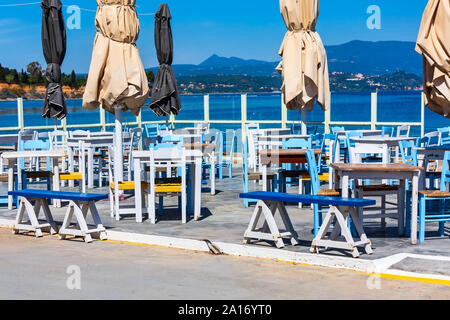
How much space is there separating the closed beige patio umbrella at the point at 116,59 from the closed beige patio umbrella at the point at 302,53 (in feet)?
7.61

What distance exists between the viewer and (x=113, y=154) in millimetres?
10484

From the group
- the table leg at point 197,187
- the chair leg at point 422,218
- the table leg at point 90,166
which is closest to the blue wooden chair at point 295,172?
the table leg at point 197,187

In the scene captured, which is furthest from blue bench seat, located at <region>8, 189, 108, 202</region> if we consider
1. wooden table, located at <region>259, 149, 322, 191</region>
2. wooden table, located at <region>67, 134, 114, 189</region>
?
wooden table, located at <region>67, 134, 114, 189</region>

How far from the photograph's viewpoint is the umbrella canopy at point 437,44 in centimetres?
840

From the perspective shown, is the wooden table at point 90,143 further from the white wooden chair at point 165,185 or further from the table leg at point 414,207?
the table leg at point 414,207

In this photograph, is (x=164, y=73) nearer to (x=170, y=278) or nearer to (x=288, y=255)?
(x=288, y=255)

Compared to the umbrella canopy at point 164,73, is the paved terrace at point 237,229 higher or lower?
lower

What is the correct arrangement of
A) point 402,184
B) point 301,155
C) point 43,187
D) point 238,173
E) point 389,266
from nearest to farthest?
1. point 389,266
2. point 402,184
3. point 301,155
4. point 43,187
5. point 238,173

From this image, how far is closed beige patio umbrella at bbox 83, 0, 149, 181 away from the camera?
10664mm

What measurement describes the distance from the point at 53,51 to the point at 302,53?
15.3 feet

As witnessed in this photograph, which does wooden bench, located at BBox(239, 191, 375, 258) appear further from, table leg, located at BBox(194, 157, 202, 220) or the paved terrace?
table leg, located at BBox(194, 157, 202, 220)

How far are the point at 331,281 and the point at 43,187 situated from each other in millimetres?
7915

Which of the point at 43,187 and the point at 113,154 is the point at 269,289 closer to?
the point at 113,154
